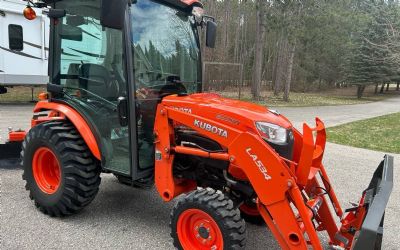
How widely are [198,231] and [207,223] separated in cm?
12

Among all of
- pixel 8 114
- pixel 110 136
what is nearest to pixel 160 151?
pixel 110 136

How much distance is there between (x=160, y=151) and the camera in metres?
3.36

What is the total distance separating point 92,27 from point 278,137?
2066 mm

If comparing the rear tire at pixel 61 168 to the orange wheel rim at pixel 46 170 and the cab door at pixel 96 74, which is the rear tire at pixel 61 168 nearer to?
the orange wheel rim at pixel 46 170

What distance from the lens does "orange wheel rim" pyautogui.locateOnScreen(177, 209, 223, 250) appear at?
2955 mm

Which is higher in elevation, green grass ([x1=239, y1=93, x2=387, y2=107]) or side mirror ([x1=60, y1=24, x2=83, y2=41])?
side mirror ([x1=60, y1=24, x2=83, y2=41])

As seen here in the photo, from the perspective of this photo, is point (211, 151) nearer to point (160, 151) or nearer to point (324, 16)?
→ point (160, 151)

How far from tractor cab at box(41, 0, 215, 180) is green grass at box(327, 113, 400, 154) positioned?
21.2ft

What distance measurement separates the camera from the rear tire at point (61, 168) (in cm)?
362

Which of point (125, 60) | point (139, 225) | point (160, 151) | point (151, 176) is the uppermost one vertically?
point (125, 60)

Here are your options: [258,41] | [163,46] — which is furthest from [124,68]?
[258,41]

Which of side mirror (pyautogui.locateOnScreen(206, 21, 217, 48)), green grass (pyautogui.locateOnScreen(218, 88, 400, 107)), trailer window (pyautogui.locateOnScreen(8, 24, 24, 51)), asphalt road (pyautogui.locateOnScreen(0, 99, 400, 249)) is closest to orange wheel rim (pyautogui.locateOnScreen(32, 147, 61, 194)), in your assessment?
asphalt road (pyautogui.locateOnScreen(0, 99, 400, 249))

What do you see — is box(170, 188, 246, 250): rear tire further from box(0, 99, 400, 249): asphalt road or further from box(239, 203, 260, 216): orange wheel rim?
box(239, 203, 260, 216): orange wheel rim

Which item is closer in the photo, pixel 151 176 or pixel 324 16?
pixel 151 176
